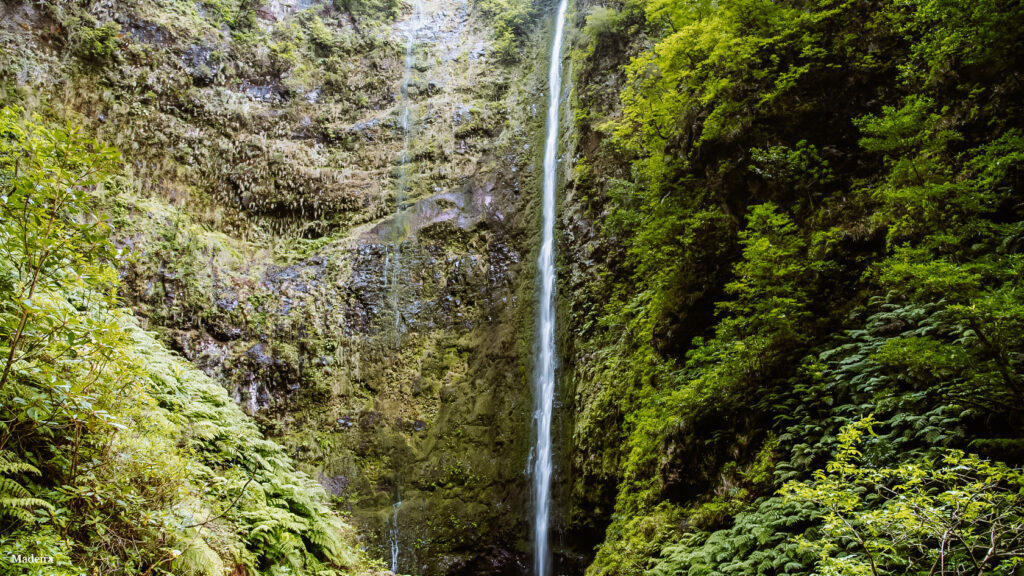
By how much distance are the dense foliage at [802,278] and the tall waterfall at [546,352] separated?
1.25 metres

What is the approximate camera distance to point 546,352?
37.0ft

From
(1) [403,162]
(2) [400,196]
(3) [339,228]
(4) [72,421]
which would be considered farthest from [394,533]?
(1) [403,162]

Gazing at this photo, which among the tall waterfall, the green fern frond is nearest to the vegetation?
the green fern frond

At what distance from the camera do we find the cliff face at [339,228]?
1112 cm

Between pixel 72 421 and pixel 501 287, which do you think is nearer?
pixel 72 421

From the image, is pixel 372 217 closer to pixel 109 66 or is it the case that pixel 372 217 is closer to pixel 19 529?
pixel 109 66

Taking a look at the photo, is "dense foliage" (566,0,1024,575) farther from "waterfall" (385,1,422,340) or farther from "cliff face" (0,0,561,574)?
"waterfall" (385,1,422,340)

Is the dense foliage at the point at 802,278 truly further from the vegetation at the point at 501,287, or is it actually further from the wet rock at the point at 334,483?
the wet rock at the point at 334,483

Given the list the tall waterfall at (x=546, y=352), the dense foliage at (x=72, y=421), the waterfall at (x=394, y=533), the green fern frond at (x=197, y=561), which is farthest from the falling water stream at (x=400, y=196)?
the green fern frond at (x=197, y=561)

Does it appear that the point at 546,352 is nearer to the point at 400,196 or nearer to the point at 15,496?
the point at 400,196

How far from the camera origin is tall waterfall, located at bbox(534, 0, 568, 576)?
394 inches

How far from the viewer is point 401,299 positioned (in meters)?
12.7

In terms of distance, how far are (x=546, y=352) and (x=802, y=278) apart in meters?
6.35

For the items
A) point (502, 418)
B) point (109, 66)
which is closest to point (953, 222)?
point (502, 418)
